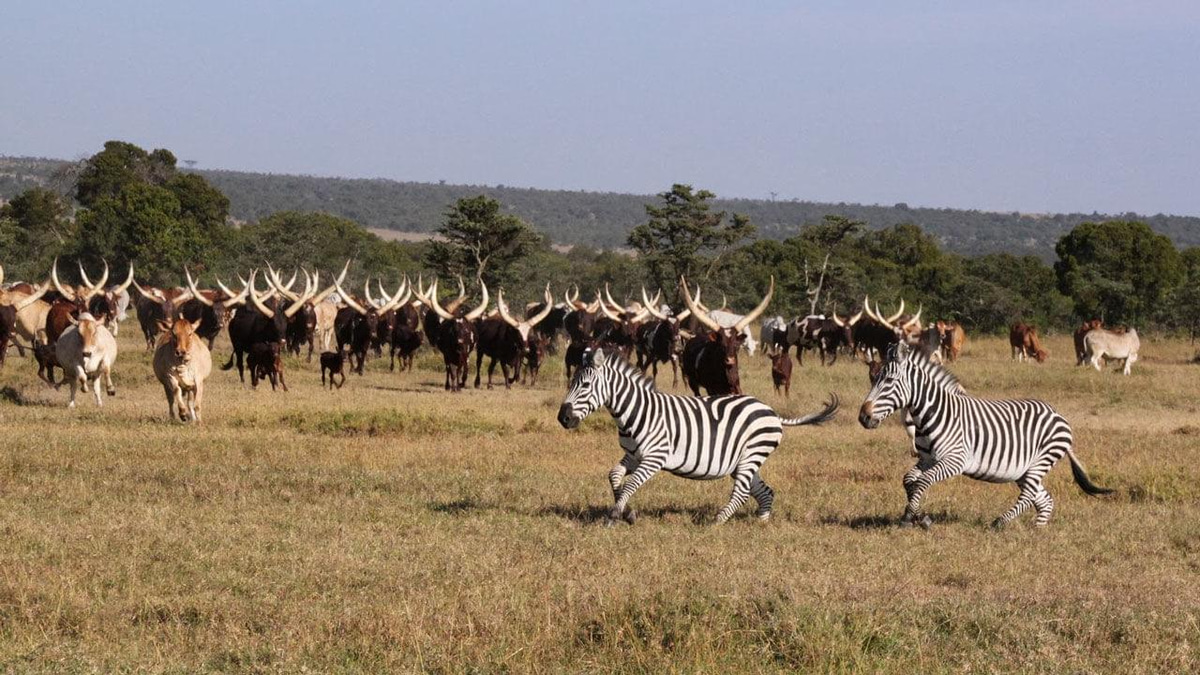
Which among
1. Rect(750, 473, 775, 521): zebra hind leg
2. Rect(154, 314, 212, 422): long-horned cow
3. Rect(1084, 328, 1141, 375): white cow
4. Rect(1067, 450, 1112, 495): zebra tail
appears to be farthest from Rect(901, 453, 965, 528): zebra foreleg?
Rect(1084, 328, 1141, 375): white cow

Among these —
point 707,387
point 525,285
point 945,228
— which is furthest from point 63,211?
point 945,228

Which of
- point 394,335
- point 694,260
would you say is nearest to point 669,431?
point 394,335

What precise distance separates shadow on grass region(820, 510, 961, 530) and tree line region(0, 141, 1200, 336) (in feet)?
113

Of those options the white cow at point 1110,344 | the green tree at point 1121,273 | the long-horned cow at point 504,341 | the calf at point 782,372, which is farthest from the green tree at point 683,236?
the calf at point 782,372

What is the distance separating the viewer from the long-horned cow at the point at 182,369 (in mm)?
17927

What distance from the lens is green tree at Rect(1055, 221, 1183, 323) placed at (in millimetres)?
50719

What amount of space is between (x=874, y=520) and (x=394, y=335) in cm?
2012

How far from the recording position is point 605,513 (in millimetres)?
11820

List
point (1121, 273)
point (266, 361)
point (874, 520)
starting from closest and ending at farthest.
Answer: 1. point (874, 520)
2. point (266, 361)
3. point (1121, 273)

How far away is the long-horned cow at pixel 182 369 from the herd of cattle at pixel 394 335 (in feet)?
0.06

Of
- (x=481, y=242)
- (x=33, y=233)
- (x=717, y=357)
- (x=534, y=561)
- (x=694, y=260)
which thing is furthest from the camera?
(x=33, y=233)

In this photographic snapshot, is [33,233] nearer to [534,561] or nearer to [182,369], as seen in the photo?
[182,369]

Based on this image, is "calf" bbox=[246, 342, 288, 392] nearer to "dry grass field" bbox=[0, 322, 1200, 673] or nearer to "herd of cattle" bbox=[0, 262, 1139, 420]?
"herd of cattle" bbox=[0, 262, 1139, 420]

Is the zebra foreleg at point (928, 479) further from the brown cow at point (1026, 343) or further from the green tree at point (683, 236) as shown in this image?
the green tree at point (683, 236)
